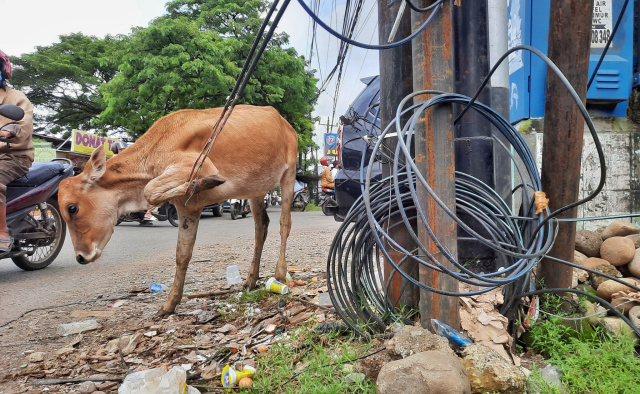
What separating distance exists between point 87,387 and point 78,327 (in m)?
1.12

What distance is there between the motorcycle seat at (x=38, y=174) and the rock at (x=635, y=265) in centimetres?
604

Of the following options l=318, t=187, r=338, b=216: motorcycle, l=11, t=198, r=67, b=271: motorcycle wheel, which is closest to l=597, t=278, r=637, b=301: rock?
l=318, t=187, r=338, b=216: motorcycle

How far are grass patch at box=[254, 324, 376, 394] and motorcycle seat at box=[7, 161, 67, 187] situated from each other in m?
4.12

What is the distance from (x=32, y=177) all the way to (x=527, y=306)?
537cm

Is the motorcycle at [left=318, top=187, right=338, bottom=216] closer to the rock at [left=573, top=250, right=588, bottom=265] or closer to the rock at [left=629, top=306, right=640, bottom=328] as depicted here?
the rock at [left=573, top=250, right=588, bottom=265]

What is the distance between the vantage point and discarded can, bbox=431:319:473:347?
2.04 meters

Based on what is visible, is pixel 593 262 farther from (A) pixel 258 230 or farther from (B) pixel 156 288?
(B) pixel 156 288

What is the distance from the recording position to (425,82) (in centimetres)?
217

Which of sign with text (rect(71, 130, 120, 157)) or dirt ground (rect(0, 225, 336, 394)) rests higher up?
sign with text (rect(71, 130, 120, 157))

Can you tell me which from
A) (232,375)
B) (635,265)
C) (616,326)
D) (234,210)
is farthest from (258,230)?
(234,210)

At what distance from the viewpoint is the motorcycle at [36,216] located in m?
4.91

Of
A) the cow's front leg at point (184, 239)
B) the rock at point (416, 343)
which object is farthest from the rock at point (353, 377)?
the cow's front leg at point (184, 239)

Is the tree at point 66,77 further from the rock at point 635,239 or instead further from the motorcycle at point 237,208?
the rock at point 635,239

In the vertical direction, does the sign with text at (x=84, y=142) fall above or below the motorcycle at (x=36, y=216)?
above
